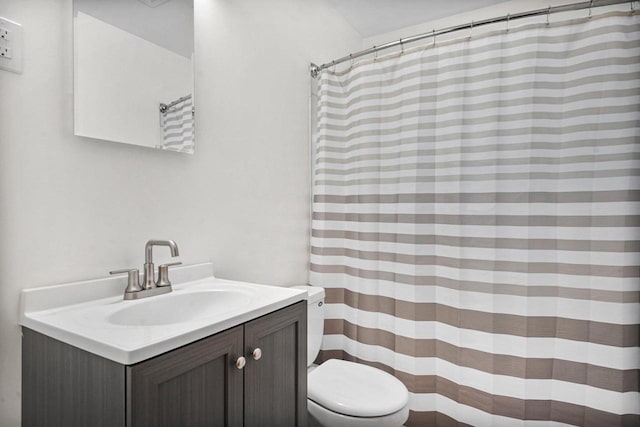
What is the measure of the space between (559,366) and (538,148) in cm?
88

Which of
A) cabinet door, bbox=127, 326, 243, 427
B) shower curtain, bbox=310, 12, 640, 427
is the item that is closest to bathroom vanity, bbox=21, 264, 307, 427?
cabinet door, bbox=127, 326, 243, 427

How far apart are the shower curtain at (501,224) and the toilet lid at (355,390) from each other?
0.25 metres

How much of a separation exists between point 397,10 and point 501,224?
1.53m

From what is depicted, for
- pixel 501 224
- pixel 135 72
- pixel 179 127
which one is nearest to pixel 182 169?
pixel 179 127

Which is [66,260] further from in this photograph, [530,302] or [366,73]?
[530,302]

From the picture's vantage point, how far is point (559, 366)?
1.41m

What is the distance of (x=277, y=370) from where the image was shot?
3.51ft

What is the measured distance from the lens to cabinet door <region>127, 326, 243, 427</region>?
713 mm

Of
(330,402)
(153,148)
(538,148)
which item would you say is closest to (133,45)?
(153,148)

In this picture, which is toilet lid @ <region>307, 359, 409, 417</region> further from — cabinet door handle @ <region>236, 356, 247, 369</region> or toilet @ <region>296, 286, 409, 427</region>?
cabinet door handle @ <region>236, 356, 247, 369</region>

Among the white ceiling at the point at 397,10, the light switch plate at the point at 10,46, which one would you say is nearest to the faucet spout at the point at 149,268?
the light switch plate at the point at 10,46

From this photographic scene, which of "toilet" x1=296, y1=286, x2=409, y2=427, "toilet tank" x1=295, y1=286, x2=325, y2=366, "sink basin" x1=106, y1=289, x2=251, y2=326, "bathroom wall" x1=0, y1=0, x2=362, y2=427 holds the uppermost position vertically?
"bathroom wall" x1=0, y1=0, x2=362, y2=427

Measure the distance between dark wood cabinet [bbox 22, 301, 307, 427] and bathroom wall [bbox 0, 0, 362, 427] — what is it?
17 cm

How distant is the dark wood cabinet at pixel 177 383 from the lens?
721mm
